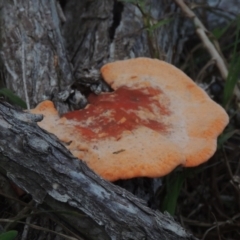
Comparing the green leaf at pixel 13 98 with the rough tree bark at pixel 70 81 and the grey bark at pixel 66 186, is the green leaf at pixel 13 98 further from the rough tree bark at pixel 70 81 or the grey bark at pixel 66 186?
the grey bark at pixel 66 186

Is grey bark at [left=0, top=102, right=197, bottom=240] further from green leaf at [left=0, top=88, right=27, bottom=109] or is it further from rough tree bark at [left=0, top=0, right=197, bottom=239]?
green leaf at [left=0, top=88, right=27, bottom=109]

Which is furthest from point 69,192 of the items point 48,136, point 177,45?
Result: point 177,45

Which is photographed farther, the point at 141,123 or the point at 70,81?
the point at 70,81

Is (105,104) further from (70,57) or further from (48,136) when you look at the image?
(70,57)

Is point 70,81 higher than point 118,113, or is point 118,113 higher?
point 118,113

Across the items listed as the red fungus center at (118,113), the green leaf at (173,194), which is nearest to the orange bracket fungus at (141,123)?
the red fungus center at (118,113)

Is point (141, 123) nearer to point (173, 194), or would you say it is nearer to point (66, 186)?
point (173, 194)

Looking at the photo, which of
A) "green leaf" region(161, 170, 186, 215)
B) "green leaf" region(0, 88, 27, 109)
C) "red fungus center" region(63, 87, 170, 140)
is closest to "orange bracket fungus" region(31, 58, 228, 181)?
"red fungus center" region(63, 87, 170, 140)

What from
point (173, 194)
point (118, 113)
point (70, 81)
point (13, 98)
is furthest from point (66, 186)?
point (70, 81)
